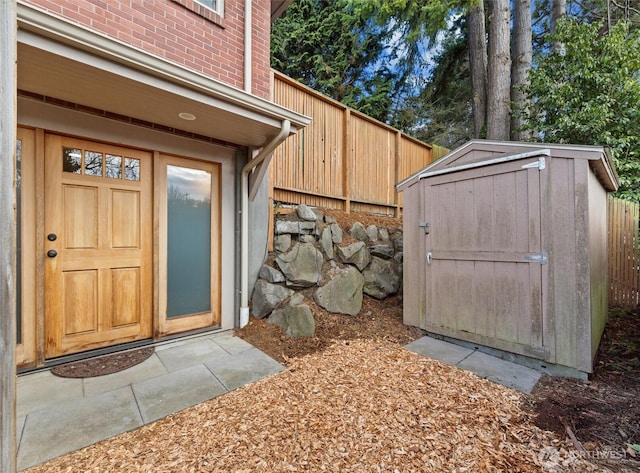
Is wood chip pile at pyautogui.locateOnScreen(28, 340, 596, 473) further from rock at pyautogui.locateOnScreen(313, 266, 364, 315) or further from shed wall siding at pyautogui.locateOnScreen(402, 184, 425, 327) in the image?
rock at pyautogui.locateOnScreen(313, 266, 364, 315)

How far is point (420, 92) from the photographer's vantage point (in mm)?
8844

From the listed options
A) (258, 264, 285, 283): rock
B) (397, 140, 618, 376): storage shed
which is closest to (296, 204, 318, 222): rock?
(258, 264, 285, 283): rock

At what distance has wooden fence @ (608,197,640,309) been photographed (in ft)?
15.5

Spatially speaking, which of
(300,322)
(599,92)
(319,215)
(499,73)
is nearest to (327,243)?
(319,215)

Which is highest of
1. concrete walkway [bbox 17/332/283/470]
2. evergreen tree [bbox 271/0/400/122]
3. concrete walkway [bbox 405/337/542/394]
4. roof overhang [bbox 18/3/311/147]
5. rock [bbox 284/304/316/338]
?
evergreen tree [bbox 271/0/400/122]

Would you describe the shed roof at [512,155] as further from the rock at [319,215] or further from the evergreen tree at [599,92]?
the evergreen tree at [599,92]

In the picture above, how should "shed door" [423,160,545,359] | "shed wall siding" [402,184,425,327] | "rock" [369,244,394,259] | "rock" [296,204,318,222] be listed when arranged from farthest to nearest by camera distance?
"rock" [369,244,394,259]
"rock" [296,204,318,222]
"shed wall siding" [402,184,425,327]
"shed door" [423,160,545,359]

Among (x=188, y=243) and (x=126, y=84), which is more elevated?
(x=126, y=84)

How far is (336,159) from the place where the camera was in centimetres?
492

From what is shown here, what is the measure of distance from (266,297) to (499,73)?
643 centimetres

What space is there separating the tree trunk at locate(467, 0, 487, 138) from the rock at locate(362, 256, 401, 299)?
175 inches

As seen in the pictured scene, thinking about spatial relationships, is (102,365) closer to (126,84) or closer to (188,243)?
(188,243)

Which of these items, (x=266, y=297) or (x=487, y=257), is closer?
(x=487, y=257)

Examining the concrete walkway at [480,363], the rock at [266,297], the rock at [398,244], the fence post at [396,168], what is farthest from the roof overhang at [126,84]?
the fence post at [396,168]
